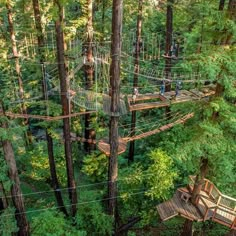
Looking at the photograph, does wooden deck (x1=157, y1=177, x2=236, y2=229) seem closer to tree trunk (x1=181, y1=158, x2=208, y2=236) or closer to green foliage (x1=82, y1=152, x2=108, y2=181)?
tree trunk (x1=181, y1=158, x2=208, y2=236)

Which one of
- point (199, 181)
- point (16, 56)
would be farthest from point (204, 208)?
point (16, 56)

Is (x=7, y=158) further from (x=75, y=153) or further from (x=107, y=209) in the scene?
(x=75, y=153)

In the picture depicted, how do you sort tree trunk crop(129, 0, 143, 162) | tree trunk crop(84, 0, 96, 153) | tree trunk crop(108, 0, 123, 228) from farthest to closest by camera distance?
tree trunk crop(129, 0, 143, 162) < tree trunk crop(84, 0, 96, 153) < tree trunk crop(108, 0, 123, 228)

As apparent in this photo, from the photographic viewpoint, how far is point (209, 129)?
6336 mm

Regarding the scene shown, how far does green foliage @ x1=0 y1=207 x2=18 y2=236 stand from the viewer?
7.95m

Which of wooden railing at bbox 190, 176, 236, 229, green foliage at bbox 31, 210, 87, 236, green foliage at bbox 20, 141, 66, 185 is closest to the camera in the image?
wooden railing at bbox 190, 176, 236, 229

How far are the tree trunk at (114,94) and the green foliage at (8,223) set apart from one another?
107 inches

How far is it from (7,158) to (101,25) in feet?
22.0

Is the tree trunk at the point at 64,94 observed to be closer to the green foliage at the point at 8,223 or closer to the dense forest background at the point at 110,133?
the dense forest background at the point at 110,133

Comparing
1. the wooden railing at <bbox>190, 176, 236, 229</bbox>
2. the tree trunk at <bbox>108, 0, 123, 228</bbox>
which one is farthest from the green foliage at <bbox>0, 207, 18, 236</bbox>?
the wooden railing at <bbox>190, 176, 236, 229</bbox>

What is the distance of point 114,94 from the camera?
735 cm

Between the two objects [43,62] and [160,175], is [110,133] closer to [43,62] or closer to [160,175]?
[160,175]

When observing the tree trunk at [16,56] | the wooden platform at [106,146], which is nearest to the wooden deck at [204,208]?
the wooden platform at [106,146]

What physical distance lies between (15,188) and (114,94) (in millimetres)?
3719
